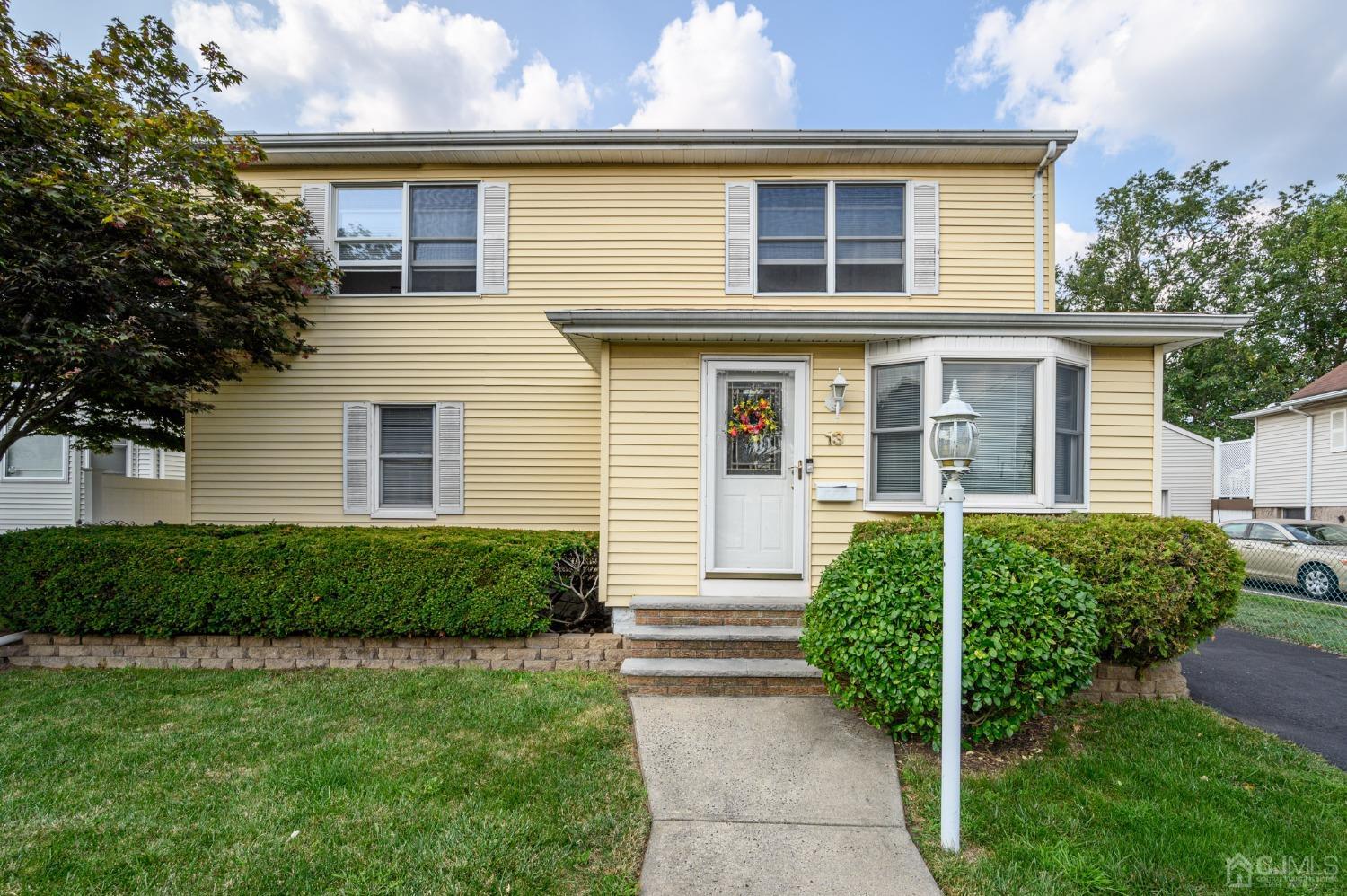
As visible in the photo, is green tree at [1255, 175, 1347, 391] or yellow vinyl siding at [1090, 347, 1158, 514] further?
green tree at [1255, 175, 1347, 391]

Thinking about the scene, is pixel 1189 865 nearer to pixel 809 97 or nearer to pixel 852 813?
pixel 852 813

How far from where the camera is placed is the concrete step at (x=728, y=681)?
4.14m

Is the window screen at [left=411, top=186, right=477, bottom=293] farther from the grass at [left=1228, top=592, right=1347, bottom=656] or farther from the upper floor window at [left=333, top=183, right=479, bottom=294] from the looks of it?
the grass at [left=1228, top=592, right=1347, bottom=656]

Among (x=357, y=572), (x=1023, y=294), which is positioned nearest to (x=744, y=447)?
(x=357, y=572)

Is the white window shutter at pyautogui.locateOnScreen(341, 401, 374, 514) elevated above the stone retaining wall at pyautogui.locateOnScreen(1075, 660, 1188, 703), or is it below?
above

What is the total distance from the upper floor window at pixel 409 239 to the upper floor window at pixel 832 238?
3.69m

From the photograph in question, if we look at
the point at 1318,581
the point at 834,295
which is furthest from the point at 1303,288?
the point at 834,295

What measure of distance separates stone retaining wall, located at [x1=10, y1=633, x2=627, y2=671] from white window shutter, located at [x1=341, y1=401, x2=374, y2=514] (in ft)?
6.44

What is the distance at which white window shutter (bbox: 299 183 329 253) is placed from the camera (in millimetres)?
6566

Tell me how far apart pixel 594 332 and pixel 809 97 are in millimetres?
8686

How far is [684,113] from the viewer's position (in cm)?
1045

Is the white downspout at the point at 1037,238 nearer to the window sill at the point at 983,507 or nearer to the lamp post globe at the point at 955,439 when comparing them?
the window sill at the point at 983,507

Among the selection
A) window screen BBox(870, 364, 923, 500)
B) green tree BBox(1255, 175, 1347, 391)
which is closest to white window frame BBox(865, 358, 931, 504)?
window screen BBox(870, 364, 923, 500)

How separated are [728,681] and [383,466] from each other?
16.4ft
